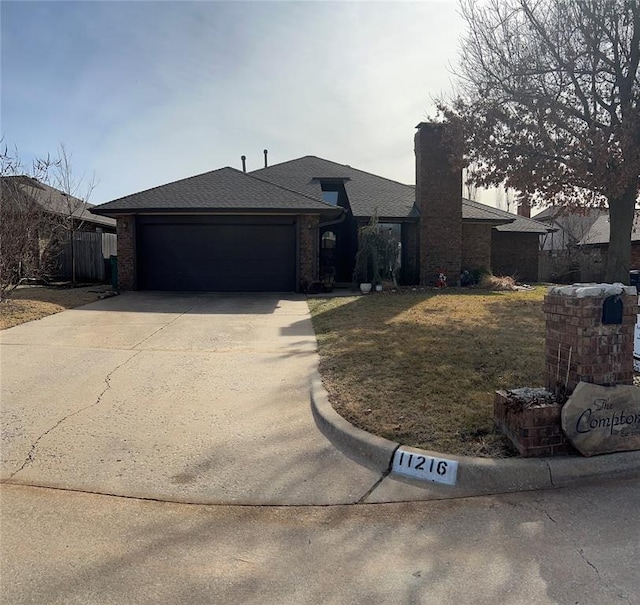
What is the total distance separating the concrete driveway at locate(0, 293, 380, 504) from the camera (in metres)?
3.68

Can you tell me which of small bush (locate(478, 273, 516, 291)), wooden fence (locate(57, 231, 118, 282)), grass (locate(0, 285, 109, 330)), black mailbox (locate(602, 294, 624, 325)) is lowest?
grass (locate(0, 285, 109, 330))

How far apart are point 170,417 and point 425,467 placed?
2595 millimetres

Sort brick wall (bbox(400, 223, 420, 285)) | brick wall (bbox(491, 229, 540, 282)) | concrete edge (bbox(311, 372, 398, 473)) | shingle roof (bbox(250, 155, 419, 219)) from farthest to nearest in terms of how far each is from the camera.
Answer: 1. brick wall (bbox(491, 229, 540, 282))
2. shingle roof (bbox(250, 155, 419, 219))
3. brick wall (bbox(400, 223, 420, 285))
4. concrete edge (bbox(311, 372, 398, 473))

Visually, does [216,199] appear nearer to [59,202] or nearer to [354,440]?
[59,202]

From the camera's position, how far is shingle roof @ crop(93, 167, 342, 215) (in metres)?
14.9

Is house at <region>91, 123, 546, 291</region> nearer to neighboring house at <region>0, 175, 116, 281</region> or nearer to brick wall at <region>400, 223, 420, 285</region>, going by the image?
brick wall at <region>400, 223, 420, 285</region>

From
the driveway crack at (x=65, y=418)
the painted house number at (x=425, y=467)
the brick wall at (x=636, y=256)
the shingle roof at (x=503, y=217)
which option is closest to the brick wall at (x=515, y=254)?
the shingle roof at (x=503, y=217)

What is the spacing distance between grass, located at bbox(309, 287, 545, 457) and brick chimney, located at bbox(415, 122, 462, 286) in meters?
6.87

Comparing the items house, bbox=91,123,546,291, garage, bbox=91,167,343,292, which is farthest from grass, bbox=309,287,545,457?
house, bbox=91,123,546,291

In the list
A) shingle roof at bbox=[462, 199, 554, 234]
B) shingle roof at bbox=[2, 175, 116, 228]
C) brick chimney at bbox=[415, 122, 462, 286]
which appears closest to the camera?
brick chimney at bbox=[415, 122, 462, 286]

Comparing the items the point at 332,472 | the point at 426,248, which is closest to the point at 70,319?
the point at 332,472

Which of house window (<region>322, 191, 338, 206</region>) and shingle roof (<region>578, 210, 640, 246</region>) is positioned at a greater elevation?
house window (<region>322, 191, 338, 206</region>)

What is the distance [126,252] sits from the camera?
15.8 m

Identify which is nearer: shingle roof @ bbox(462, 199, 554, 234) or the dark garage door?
the dark garage door
